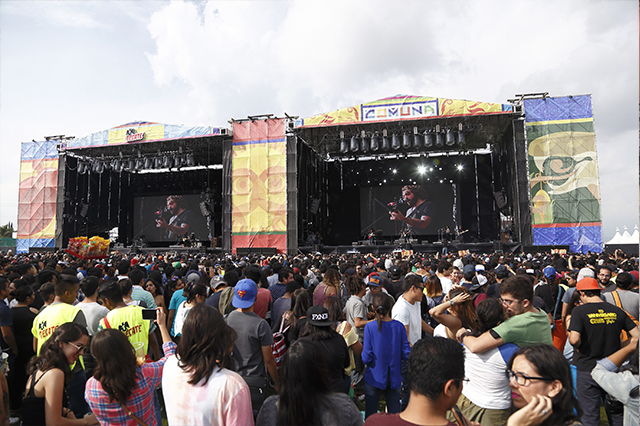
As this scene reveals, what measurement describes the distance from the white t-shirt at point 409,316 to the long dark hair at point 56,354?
266cm

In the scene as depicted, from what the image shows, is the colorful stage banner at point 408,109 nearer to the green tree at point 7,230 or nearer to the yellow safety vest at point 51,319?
the yellow safety vest at point 51,319

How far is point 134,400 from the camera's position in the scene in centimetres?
221

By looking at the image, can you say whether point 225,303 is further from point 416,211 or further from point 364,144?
point 416,211

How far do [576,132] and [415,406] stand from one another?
70.3 ft

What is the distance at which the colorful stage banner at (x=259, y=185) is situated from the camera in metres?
20.8

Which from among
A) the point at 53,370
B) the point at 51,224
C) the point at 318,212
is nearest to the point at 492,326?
the point at 53,370

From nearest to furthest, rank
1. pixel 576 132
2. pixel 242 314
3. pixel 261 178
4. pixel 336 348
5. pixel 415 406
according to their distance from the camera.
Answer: pixel 415 406, pixel 336 348, pixel 242 314, pixel 576 132, pixel 261 178

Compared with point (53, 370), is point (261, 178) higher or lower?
higher

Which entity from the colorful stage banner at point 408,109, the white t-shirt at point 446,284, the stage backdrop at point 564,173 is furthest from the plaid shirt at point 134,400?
the stage backdrop at point 564,173

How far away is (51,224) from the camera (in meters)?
23.7

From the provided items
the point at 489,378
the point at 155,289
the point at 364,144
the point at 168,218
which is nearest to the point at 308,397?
the point at 489,378

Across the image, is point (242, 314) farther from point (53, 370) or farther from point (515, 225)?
point (515, 225)

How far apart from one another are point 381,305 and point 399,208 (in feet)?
75.6

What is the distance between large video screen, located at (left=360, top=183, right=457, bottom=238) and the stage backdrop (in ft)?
22.1
